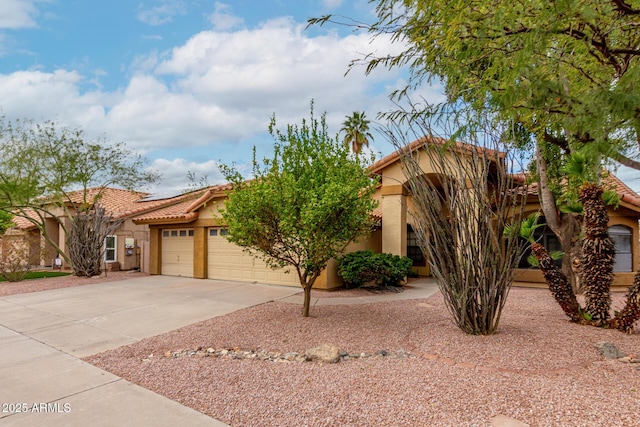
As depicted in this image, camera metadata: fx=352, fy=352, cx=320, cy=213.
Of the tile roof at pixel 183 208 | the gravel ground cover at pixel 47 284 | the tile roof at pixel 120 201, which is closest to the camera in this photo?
the gravel ground cover at pixel 47 284

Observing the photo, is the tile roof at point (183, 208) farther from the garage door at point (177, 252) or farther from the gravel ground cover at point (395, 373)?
the gravel ground cover at point (395, 373)

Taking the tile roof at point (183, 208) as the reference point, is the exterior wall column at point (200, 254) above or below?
below

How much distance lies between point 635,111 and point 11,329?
419 inches

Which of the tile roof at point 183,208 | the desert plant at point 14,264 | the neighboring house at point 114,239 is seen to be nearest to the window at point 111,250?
the neighboring house at point 114,239

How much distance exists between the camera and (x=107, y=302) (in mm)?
9945

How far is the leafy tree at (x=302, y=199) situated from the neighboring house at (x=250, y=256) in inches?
138

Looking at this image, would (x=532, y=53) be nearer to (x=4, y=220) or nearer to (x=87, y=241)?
(x=87, y=241)

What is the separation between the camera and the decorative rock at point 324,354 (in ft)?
17.0

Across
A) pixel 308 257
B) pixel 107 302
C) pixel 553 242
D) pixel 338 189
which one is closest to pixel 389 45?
pixel 338 189

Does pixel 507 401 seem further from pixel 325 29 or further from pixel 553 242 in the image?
pixel 553 242

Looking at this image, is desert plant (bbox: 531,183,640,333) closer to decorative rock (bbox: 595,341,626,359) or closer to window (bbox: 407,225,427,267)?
decorative rock (bbox: 595,341,626,359)

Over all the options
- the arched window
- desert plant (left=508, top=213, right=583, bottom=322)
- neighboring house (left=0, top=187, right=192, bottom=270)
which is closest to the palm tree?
neighboring house (left=0, top=187, right=192, bottom=270)

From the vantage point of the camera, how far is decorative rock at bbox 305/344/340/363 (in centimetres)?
517

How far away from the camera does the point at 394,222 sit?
1306 cm
